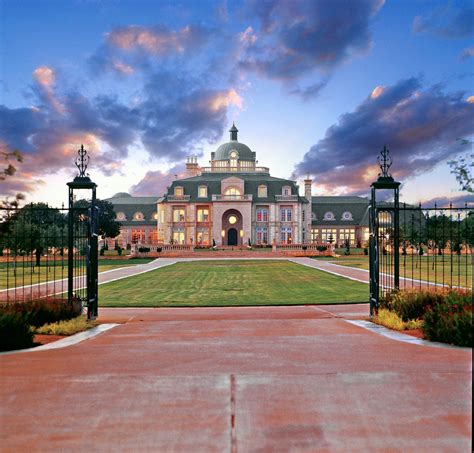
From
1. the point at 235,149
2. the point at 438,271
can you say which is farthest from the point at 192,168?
the point at 438,271

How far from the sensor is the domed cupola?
8800 centimetres

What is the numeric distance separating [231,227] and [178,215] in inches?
384

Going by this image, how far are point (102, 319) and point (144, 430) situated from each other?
851 centimetres

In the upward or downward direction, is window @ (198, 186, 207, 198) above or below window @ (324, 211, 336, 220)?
above

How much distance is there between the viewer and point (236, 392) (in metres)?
4.87

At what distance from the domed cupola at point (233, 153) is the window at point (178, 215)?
1640 centimetres

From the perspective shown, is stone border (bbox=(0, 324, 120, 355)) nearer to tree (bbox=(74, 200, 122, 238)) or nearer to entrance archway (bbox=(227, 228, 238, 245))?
tree (bbox=(74, 200, 122, 238))

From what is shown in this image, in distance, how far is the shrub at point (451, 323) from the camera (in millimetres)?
7508

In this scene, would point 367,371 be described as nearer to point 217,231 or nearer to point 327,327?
point 327,327

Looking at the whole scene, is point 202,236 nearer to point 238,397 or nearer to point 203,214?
point 203,214

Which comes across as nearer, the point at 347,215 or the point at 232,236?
the point at 232,236

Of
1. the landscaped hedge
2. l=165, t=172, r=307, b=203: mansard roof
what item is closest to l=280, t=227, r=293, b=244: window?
l=165, t=172, r=307, b=203: mansard roof

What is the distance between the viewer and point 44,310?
10289 millimetres

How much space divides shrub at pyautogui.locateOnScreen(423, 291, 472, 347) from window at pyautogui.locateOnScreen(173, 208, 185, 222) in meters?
70.1
